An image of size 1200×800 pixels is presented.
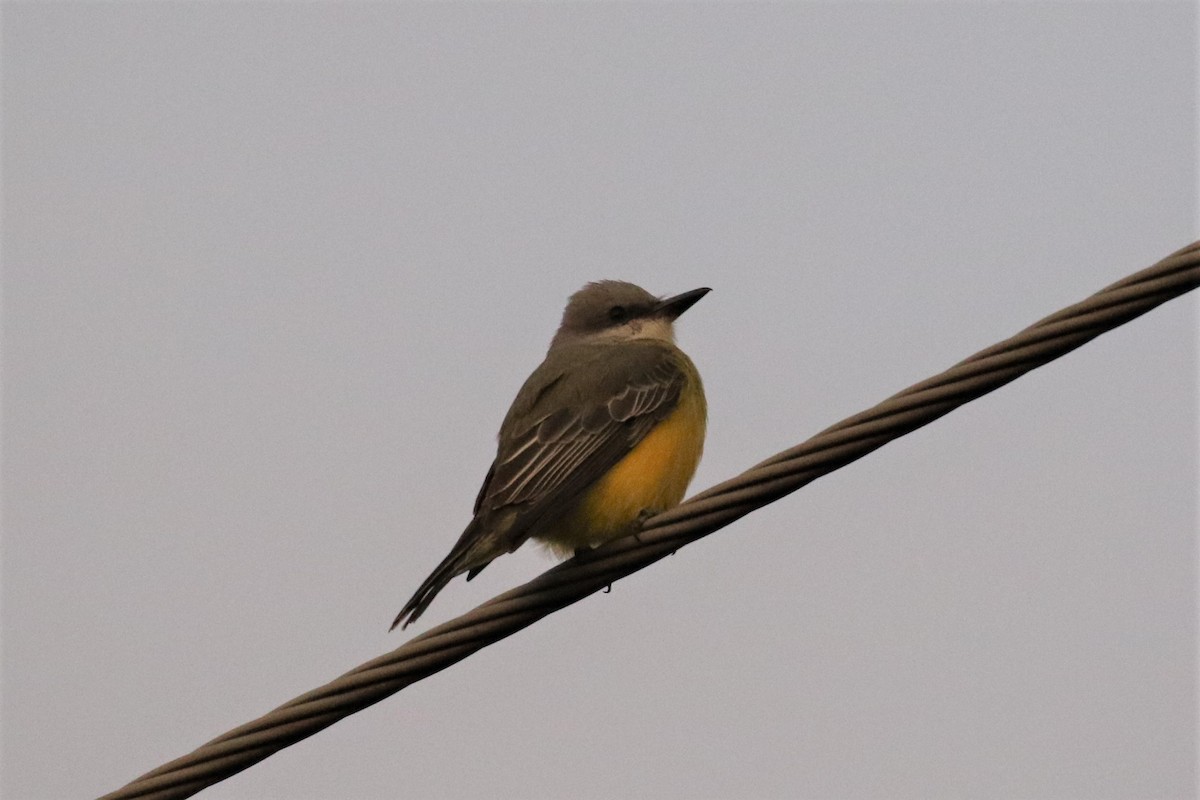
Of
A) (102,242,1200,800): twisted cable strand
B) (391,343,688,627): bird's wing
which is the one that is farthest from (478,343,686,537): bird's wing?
A: (102,242,1200,800): twisted cable strand

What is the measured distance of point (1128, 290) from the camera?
13.2 feet

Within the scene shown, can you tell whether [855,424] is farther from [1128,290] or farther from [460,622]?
[460,622]

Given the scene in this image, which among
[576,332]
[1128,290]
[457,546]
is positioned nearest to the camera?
[1128,290]

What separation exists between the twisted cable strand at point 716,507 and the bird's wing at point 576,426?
136 centimetres

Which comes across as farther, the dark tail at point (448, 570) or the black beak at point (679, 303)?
the black beak at point (679, 303)

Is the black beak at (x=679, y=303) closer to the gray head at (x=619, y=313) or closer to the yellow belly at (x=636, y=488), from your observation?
the gray head at (x=619, y=313)

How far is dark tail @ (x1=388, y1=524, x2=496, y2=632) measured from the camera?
570 cm

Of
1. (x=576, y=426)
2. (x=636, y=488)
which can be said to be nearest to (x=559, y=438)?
(x=576, y=426)

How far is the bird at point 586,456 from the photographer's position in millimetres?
6160

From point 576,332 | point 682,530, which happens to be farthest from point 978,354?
point 576,332

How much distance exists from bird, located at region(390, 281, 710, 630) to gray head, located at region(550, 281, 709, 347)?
2.55 feet

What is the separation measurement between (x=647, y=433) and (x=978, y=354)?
268cm

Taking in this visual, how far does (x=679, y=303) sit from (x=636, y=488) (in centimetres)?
222

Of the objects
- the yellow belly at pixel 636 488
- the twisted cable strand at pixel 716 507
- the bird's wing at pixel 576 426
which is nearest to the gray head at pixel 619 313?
the bird's wing at pixel 576 426
